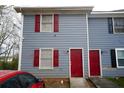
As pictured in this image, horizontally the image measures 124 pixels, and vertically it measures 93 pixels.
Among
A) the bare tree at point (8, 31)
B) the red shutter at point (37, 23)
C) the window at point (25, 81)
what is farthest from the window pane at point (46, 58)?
the bare tree at point (8, 31)

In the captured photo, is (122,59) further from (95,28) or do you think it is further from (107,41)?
(95,28)

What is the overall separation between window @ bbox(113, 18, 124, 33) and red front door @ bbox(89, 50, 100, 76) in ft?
6.83

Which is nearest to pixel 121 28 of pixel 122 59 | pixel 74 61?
pixel 122 59

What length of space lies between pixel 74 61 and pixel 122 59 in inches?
128

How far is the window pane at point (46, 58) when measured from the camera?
9.04m

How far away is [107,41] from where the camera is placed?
9.82m

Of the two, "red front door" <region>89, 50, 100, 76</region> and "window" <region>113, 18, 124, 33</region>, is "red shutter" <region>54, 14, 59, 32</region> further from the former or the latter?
"window" <region>113, 18, 124, 33</region>

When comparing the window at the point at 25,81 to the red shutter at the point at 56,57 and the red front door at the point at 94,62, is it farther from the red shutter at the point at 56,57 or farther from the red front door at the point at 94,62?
the red front door at the point at 94,62

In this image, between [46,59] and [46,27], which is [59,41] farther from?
[46,59]

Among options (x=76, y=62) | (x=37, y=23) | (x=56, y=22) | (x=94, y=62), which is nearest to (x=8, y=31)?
(x=37, y=23)

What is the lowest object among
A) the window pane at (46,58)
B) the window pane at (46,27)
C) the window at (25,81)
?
the window at (25,81)

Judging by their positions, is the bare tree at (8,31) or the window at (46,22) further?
the bare tree at (8,31)

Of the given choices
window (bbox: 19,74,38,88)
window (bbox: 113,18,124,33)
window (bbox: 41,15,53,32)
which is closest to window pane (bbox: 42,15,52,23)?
window (bbox: 41,15,53,32)

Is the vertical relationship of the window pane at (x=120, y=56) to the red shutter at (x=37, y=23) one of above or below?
below
